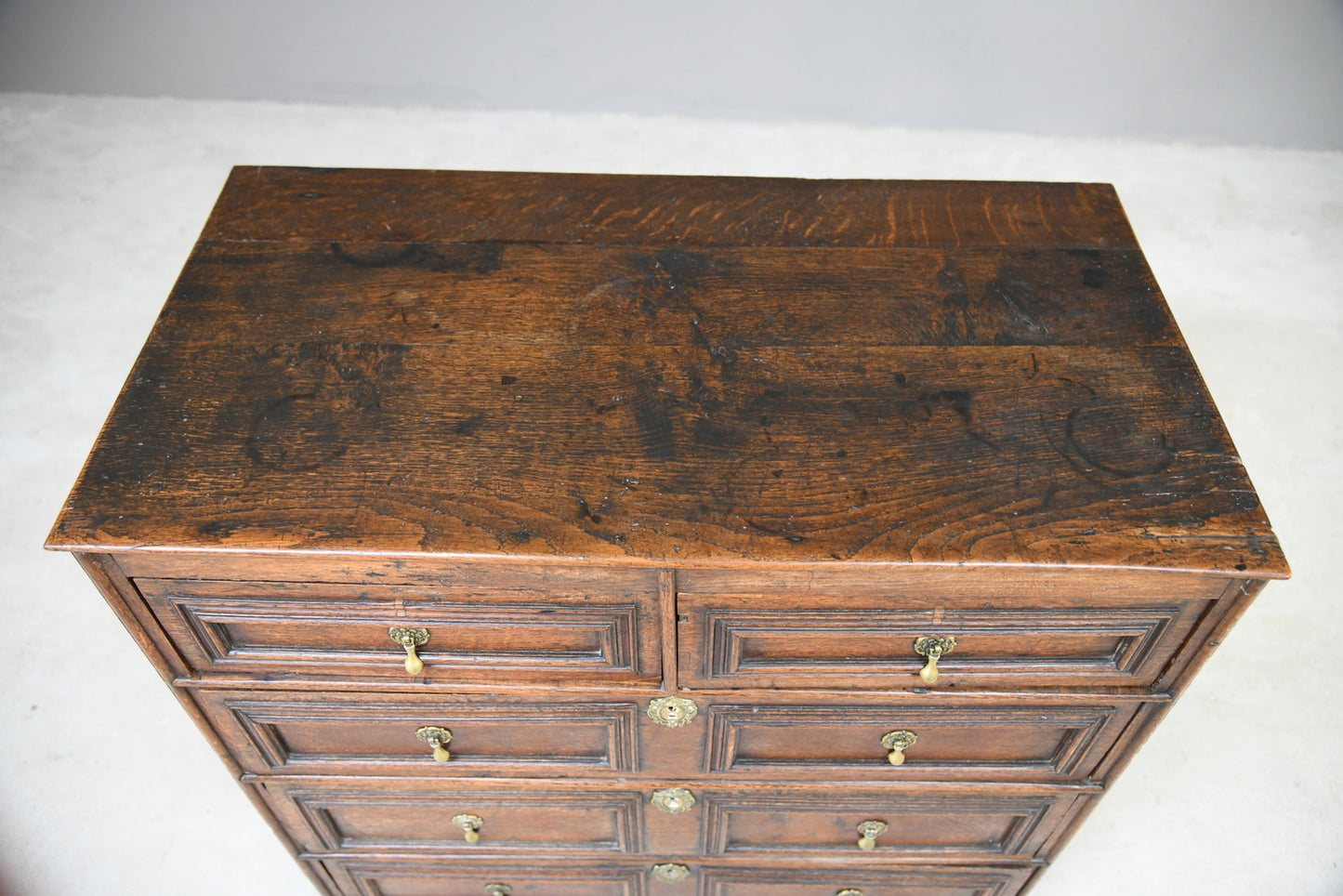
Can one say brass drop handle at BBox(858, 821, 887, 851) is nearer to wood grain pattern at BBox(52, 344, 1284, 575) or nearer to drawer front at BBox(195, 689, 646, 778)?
drawer front at BBox(195, 689, 646, 778)

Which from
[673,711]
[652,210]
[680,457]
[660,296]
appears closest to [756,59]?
[652,210]

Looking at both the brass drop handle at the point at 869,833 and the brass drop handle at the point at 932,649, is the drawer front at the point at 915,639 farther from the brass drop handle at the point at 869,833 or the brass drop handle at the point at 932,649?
the brass drop handle at the point at 869,833

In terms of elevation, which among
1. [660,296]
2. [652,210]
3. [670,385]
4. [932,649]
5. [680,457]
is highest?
[652,210]

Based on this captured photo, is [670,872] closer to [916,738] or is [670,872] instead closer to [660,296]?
[916,738]

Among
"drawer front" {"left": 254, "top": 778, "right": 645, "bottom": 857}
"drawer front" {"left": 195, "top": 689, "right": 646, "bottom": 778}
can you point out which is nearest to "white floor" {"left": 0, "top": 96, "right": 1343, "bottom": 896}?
"drawer front" {"left": 254, "top": 778, "right": 645, "bottom": 857}

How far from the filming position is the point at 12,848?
1.78 m

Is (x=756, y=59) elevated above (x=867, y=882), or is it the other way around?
(x=756, y=59)

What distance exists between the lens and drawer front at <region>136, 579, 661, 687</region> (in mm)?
1100

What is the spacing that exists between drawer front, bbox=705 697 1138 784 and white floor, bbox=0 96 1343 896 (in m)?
0.67

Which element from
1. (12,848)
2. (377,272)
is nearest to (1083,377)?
(377,272)

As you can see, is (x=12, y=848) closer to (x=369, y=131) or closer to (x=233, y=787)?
(x=233, y=787)

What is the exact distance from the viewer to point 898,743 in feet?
4.23

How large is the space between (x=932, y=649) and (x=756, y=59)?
2.39 meters

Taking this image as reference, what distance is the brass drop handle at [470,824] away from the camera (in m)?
1.46
